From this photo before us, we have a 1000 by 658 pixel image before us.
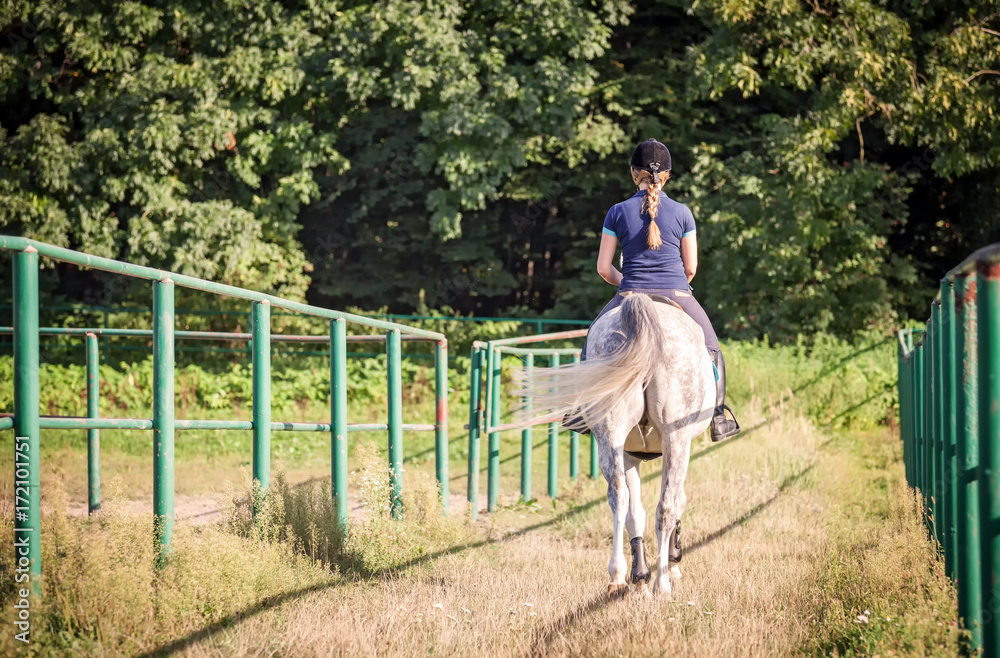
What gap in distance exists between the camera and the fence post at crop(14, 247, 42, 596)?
2803 mm

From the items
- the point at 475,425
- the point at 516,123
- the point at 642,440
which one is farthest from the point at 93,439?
the point at 516,123

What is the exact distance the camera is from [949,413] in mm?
3672

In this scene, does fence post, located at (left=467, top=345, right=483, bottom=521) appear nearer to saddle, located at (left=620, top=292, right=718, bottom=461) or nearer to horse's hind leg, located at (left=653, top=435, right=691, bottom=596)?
saddle, located at (left=620, top=292, right=718, bottom=461)

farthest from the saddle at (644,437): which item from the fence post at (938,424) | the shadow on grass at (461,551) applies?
the fence post at (938,424)

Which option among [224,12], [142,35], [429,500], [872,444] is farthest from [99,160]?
[872,444]

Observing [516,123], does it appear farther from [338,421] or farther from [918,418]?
[338,421]

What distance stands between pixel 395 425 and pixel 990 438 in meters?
3.66

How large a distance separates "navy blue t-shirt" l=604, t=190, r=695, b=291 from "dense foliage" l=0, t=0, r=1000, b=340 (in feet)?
32.6

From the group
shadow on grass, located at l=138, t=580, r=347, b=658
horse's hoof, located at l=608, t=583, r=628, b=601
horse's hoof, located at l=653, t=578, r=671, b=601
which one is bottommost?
horse's hoof, located at l=653, t=578, r=671, b=601

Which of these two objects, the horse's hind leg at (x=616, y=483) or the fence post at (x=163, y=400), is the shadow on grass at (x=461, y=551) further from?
the fence post at (x=163, y=400)

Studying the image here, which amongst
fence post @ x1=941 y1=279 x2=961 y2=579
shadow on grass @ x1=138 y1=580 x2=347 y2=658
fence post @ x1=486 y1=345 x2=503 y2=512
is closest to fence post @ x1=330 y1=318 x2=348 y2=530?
shadow on grass @ x1=138 y1=580 x2=347 y2=658

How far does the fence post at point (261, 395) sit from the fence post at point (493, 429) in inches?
118

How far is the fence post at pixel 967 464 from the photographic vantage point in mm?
2979

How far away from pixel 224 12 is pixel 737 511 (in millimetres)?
12746
